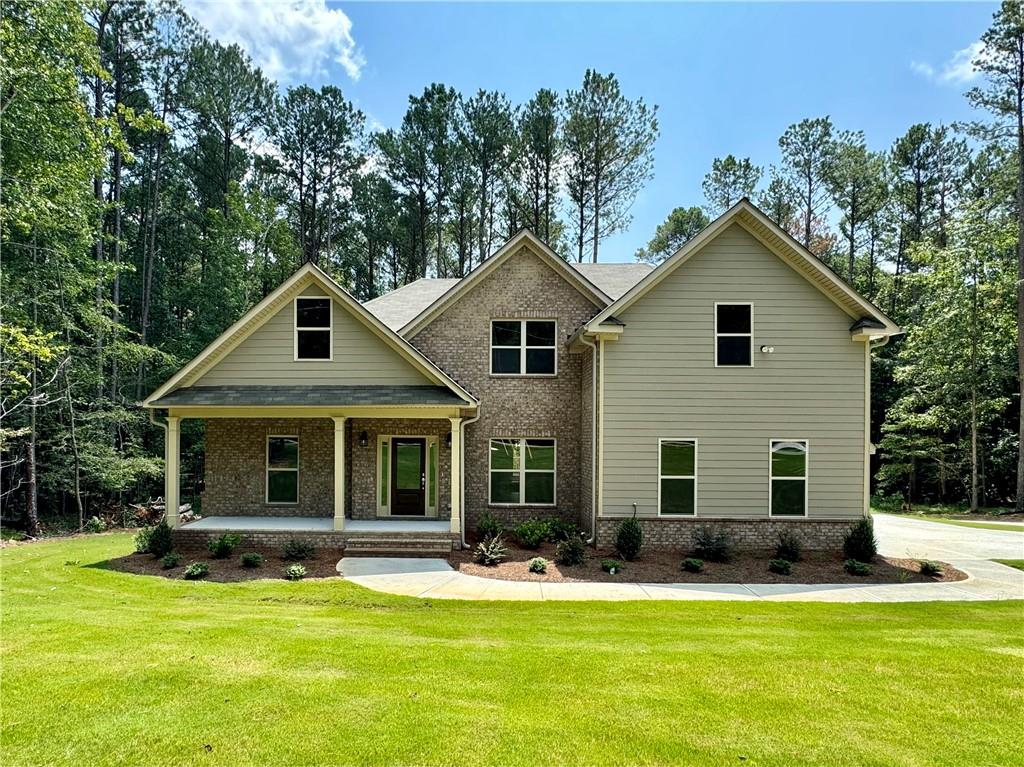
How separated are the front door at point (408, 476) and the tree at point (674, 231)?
77.5ft

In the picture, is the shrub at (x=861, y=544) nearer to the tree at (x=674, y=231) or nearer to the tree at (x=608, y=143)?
the tree at (x=608, y=143)

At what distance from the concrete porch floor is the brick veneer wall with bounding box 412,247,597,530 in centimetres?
153

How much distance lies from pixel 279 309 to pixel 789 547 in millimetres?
12365

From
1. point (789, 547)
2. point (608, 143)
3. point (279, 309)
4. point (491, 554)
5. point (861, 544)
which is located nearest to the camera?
point (491, 554)

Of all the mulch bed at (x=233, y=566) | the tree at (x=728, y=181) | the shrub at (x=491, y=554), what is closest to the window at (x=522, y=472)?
the shrub at (x=491, y=554)

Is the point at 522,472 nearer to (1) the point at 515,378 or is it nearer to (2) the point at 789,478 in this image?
(1) the point at 515,378

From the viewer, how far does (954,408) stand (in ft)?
73.1

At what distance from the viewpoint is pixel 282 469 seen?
13383mm

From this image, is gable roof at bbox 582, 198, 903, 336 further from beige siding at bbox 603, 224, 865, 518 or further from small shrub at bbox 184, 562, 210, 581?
small shrub at bbox 184, 562, 210, 581

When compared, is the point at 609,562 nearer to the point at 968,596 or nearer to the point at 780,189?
the point at 968,596

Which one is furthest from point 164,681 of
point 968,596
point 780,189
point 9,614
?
point 780,189

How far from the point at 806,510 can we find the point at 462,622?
845 cm

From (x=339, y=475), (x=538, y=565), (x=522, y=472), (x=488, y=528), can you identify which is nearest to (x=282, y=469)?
(x=339, y=475)

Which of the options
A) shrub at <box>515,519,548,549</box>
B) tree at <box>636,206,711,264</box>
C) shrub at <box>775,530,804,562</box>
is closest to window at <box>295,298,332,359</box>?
shrub at <box>515,519,548,549</box>
